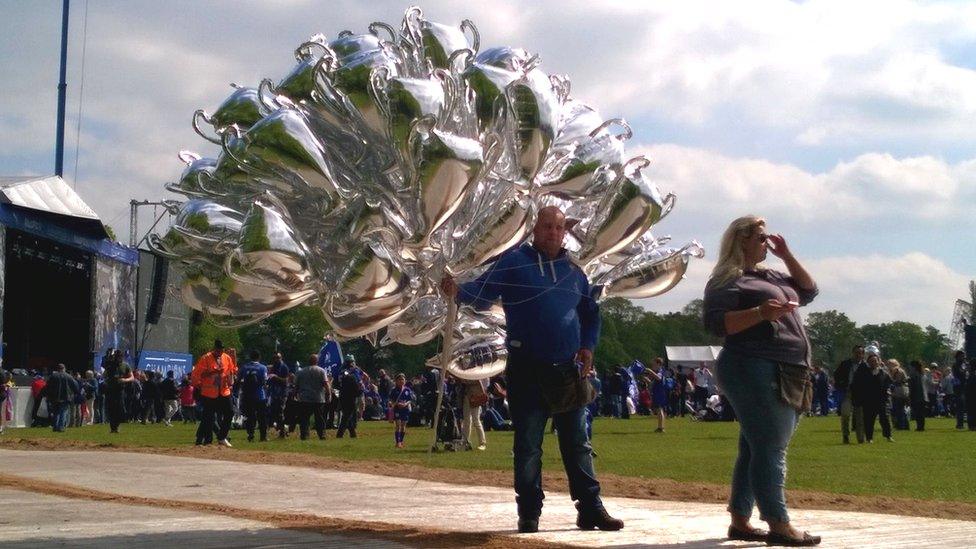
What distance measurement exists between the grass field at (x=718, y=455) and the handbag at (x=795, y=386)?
4.89 metres

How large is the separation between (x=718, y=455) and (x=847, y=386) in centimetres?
565

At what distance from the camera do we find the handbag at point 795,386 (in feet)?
20.4

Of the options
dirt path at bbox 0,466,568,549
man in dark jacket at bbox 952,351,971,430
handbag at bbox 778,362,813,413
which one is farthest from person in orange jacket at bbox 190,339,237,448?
man in dark jacket at bbox 952,351,971,430

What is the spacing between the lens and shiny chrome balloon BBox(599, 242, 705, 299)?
7277 mm

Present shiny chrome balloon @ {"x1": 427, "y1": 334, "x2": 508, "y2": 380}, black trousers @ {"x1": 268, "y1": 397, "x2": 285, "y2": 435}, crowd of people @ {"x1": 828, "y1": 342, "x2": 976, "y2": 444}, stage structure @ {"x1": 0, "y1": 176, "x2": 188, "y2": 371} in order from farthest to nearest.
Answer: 1. stage structure @ {"x1": 0, "y1": 176, "x2": 188, "y2": 371}
2. black trousers @ {"x1": 268, "y1": 397, "x2": 285, "y2": 435}
3. crowd of people @ {"x1": 828, "y1": 342, "x2": 976, "y2": 444}
4. shiny chrome balloon @ {"x1": 427, "y1": 334, "x2": 508, "y2": 380}

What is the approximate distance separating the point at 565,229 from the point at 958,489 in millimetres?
6707

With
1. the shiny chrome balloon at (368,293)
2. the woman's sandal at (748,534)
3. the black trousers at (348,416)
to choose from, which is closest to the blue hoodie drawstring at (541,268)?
the shiny chrome balloon at (368,293)

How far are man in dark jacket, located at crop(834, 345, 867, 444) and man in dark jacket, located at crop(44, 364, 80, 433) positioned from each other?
17579 millimetres

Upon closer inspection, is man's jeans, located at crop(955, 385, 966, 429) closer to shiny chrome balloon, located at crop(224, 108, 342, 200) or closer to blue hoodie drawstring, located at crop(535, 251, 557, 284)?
blue hoodie drawstring, located at crop(535, 251, 557, 284)

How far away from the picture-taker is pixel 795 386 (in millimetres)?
6270

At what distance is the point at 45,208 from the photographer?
30.9m

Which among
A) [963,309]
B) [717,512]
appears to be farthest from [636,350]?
[717,512]

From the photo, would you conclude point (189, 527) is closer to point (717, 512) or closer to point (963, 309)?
point (717, 512)

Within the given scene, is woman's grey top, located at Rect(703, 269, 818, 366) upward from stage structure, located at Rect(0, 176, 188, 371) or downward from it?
downward
